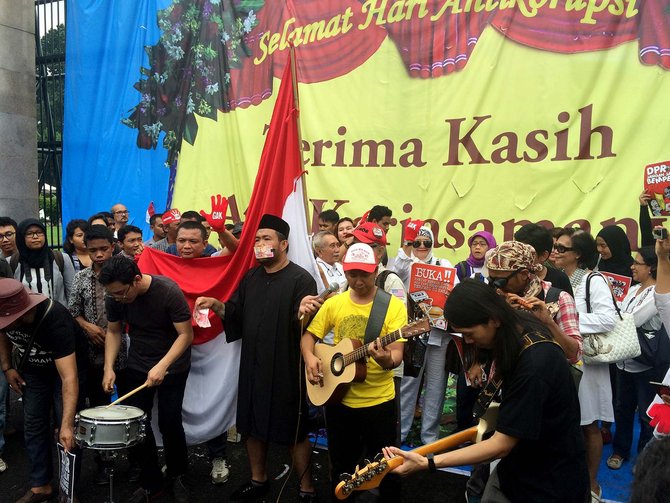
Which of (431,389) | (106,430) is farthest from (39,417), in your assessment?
(431,389)

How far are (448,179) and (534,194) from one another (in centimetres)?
106

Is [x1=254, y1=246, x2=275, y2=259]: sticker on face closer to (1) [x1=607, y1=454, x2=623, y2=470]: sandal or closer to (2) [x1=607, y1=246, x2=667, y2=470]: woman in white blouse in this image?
(2) [x1=607, y1=246, x2=667, y2=470]: woman in white blouse

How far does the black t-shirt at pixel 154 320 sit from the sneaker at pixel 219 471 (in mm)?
995

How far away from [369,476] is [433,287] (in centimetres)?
250

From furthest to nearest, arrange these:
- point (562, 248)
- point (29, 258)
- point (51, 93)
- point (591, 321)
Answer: point (51, 93) → point (29, 258) → point (562, 248) → point (591, 321)

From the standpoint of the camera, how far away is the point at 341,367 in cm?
363

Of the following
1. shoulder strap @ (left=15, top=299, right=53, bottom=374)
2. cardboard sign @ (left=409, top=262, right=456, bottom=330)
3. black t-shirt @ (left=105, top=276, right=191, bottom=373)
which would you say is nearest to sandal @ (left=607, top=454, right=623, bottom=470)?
cardboard sign @ (left=409, top=262, right=456, bottom=330)

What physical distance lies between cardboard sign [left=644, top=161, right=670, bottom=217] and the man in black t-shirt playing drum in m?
3.36

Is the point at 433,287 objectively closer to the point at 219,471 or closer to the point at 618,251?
the point at 618,251

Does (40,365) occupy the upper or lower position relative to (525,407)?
lower

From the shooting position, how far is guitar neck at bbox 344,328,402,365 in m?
3.39

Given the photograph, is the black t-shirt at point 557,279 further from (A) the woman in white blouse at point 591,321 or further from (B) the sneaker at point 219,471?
(B) the sneaker at point 219,471

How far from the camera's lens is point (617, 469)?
4801mm

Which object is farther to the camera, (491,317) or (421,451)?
(421,451)
